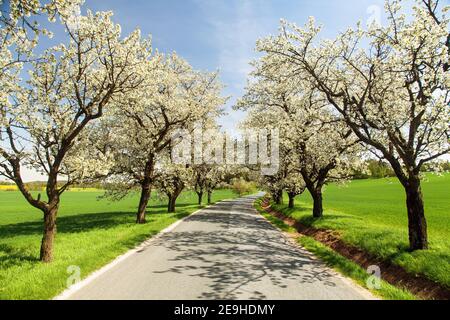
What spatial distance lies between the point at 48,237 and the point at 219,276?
7199mm

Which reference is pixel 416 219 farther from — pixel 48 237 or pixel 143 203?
pixel 143 203

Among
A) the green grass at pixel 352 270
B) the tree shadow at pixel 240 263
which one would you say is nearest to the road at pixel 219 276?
the tree shadow at pixel 240 263

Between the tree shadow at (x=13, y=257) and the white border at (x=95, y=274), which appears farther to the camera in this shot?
the tree shadow at (x=13, y=257)

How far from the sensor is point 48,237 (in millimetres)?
12734

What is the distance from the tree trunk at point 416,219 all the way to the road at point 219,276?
385cm

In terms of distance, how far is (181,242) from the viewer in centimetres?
1564

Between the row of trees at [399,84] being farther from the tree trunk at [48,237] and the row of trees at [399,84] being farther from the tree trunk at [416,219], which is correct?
the tree trunk at [48,237]

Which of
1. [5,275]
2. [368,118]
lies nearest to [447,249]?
[368,118]

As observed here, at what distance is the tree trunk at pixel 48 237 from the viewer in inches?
496

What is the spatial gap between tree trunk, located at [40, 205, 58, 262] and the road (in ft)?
10.4

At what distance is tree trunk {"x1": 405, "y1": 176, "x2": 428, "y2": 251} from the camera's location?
12.5m

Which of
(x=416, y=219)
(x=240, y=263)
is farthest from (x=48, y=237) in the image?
(x=416, y=219)
